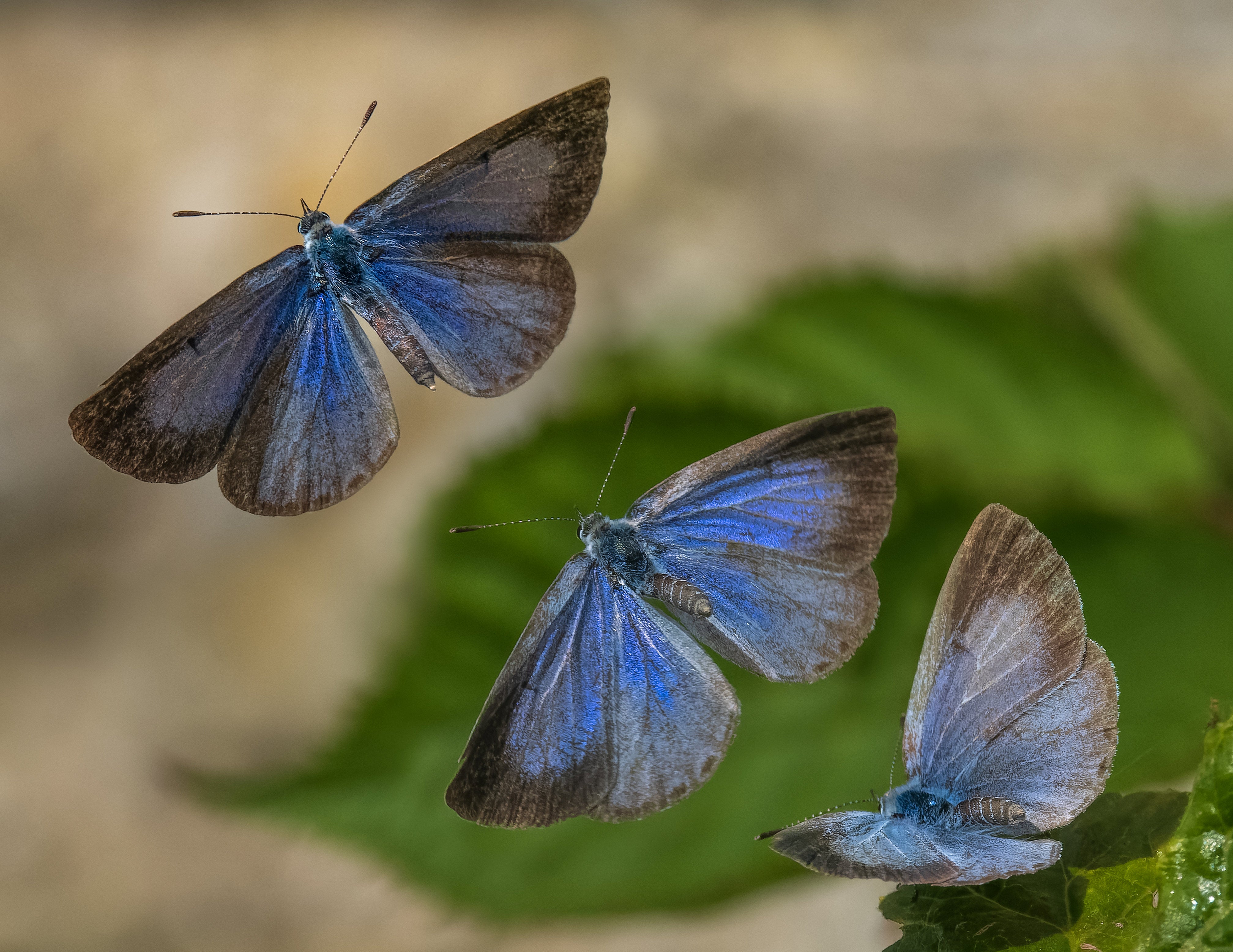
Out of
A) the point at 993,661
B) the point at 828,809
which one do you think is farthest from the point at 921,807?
the point at 828,809

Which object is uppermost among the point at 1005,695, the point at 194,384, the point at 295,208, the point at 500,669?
the point at 295,208

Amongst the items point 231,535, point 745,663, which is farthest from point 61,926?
point 745,663

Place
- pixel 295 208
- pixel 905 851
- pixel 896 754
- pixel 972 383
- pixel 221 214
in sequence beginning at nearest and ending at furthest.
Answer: pixel 905 851
pixel 896 754
pixel 221 214
pixel 972 383
pixel 295 208

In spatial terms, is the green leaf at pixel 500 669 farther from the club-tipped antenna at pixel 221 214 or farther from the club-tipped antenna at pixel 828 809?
the club-tipped antenna at pixel 221 214

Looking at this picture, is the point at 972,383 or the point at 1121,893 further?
Result: the point at 972,383

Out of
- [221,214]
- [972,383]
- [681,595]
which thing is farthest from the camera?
[972,383]

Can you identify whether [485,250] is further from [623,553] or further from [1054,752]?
[1054,752]

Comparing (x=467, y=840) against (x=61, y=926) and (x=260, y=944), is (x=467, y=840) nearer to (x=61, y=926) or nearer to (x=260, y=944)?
(x=260, y=944)
